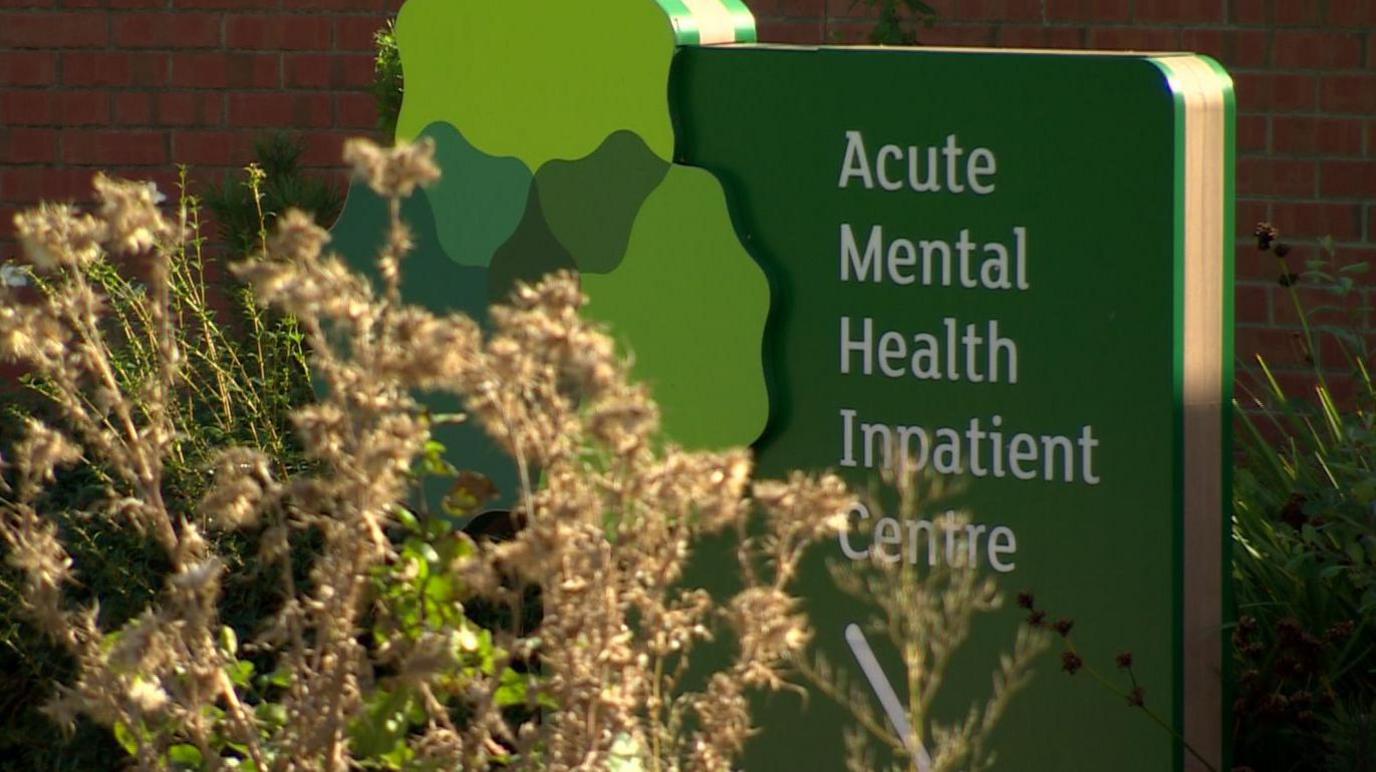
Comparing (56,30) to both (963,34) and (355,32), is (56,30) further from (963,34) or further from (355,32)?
(963,34)

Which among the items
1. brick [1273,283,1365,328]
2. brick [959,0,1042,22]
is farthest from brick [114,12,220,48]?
brick [1273,283,1365,328]

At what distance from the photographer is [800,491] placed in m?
2.11

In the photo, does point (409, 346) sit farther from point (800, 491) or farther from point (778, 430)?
point (778, 430)

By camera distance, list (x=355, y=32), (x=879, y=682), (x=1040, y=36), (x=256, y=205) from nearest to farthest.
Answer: (x=879, y=682), (x=256, y=205), (x=1040, y=36), (x=355, y=32)

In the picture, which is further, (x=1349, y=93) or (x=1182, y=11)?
(x=1182, y=11)

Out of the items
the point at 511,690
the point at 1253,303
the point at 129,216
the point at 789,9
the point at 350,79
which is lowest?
the point at 1253,303

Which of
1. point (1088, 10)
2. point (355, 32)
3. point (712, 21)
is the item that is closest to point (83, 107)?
point (355, 32)

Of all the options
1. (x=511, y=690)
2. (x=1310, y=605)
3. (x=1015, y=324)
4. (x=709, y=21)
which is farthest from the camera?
(x=709, y=21)

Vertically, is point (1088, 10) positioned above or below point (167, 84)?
above

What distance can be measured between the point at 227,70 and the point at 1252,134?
3040 mm

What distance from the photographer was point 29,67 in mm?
6484

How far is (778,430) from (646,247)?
0.41 metres

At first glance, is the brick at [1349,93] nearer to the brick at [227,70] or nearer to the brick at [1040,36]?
the brick at [1040,36]

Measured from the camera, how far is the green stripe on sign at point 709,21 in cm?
364
